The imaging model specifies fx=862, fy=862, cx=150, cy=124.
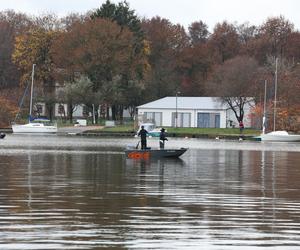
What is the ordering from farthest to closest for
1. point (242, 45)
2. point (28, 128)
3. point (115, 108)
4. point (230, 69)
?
point (242, 45) < point (115, 108) < point (230, 69) < point (28, 128)

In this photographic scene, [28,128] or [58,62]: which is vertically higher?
[58,62]

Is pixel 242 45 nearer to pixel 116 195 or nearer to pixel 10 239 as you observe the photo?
pixel 116 195

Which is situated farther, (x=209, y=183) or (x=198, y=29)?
(x=198, y=29)

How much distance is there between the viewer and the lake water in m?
15.2

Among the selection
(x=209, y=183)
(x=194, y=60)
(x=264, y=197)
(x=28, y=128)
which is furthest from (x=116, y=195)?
(x=194, y=60)

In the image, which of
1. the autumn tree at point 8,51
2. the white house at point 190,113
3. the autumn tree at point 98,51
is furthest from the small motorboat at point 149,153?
the autumn tree at point 8,51

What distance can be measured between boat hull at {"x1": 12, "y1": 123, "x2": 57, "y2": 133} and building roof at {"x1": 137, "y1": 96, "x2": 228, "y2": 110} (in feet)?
54.3

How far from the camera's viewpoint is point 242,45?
4818 inches

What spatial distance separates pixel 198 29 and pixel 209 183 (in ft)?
365

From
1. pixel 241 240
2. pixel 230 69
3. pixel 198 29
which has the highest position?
pixel 198 29

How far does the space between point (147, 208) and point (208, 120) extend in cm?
8835

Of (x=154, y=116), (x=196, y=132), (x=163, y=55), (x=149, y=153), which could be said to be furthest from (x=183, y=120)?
(x=149, y=153)

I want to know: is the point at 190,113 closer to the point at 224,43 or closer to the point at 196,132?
the point at 196,132

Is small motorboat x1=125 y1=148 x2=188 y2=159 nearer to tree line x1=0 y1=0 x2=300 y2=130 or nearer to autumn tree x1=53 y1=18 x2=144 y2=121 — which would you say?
tree line x1=0 y1=0 x2=300 y2=130
